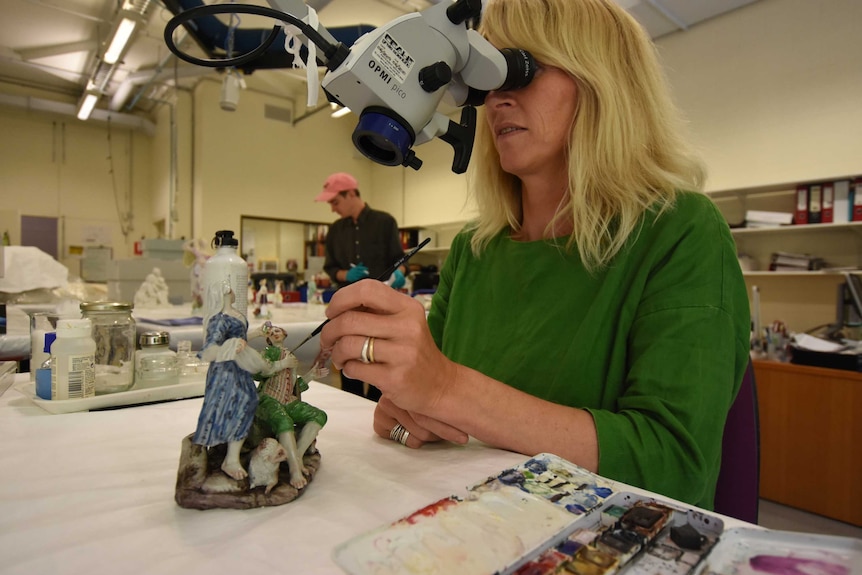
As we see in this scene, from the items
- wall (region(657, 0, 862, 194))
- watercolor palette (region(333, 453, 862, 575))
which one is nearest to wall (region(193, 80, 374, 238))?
wall (region(657, 0, 862, 194))

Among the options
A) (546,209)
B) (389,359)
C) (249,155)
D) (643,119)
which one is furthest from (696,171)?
(249,155)

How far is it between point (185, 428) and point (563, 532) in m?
0.60

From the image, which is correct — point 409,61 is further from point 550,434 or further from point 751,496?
point 751,496

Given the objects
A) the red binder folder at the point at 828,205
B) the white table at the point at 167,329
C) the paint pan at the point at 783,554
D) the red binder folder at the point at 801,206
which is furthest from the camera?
the red binder folder at the point at 801,206

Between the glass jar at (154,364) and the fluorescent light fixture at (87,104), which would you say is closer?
the glass jar at (154,364)

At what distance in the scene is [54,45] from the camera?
4977 millimetres

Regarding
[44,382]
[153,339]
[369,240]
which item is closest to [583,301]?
[153,339]

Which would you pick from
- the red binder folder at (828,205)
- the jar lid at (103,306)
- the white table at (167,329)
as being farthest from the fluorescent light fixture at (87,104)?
the red binder folder at (828,205)

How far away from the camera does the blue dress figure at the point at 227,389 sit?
18.4 inches

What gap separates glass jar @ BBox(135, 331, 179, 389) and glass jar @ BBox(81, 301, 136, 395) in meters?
0.02

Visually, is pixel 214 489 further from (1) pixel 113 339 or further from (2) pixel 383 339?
(1) pixel 113 339

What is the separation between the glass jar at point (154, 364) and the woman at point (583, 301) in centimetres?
53

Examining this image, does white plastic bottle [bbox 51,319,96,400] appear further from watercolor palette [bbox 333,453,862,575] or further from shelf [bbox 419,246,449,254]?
shelf [bbox 419,246,449,254]

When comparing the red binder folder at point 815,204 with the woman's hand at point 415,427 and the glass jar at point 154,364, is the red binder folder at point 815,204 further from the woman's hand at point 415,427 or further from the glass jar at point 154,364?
the glass jar at point 154,364
